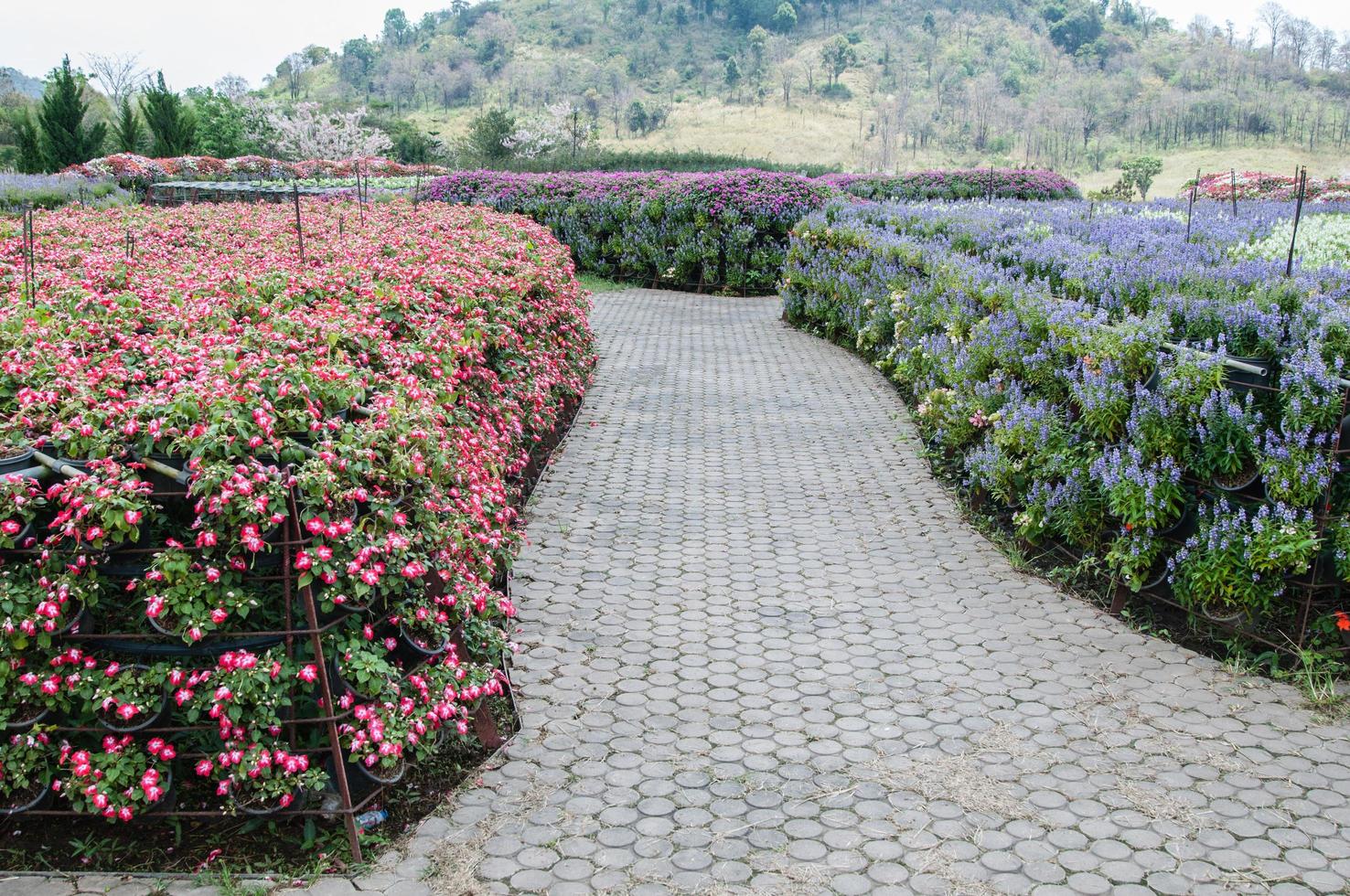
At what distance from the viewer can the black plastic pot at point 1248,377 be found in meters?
4.63

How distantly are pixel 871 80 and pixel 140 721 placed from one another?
98.3 meters

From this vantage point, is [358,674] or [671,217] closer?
[358,674]

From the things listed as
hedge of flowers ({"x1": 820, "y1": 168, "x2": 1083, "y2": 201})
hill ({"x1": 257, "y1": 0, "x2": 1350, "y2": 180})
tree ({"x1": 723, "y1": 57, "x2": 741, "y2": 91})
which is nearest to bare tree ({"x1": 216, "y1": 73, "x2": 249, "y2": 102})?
hill ({"x1": 257, "y1": 0, "x2": 1350, "y2": 180})

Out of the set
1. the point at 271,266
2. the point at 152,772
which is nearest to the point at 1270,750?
the point at 152,772

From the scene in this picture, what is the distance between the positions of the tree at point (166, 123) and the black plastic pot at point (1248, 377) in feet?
127

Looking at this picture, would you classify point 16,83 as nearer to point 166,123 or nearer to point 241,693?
point 166,123

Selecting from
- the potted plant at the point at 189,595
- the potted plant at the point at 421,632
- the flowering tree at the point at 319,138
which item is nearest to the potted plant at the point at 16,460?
the potted plant at the point at 189,595

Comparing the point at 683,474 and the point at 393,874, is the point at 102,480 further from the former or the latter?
the point at 683,474

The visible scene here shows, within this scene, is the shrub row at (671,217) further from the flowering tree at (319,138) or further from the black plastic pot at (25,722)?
the flowering tree at (319,138)

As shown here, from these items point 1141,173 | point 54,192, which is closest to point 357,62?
point 1141,173

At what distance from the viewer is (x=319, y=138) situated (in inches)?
1857

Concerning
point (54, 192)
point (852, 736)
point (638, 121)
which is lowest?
point (852, 736)

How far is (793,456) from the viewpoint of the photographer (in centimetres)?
831

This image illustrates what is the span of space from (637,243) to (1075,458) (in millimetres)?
13784
